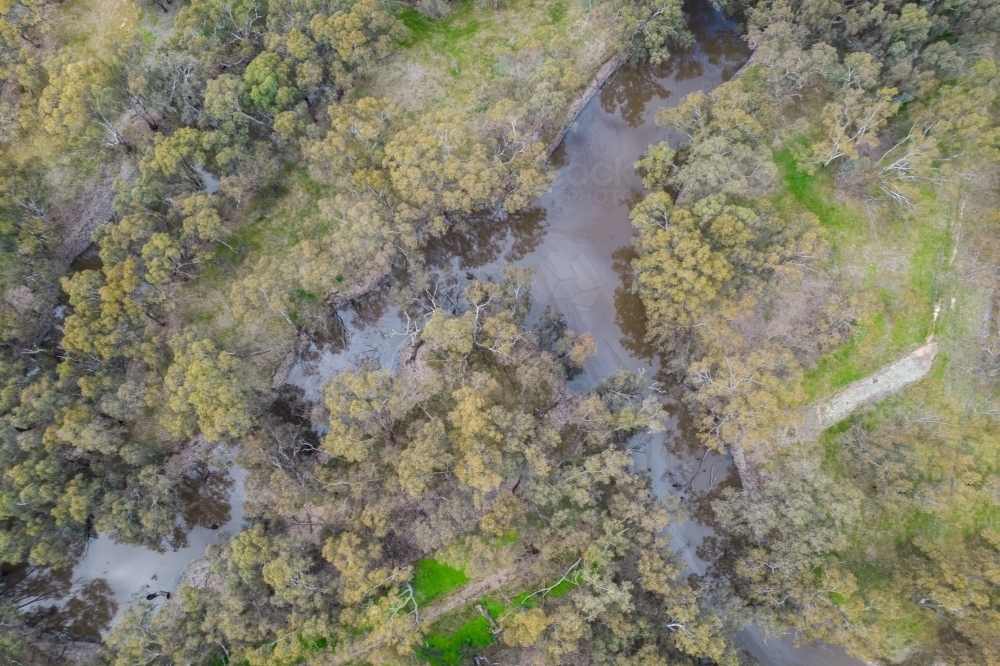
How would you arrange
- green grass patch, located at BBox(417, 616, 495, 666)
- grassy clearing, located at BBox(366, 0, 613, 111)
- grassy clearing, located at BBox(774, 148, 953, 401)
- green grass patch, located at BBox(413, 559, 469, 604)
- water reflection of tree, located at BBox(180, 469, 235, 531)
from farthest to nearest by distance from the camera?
grassy clearing, located at BBox(366, 0, 613, 111), water reflection of tree, located at BBox(180, 469, 235, 531), grassy clearing, located at BBox(774, 148, 953, 401), green grass patch, located at BBox(413, 559, 469, 604), green grass patch, located at BBox(417, 616, 495, 666)

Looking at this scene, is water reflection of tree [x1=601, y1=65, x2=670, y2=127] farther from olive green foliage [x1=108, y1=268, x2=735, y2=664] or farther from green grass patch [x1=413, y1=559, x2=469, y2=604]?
green grass patch [x1=413, y1=559, x2=469, y2=604]

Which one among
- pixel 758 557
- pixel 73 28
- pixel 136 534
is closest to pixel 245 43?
pixel 73 28

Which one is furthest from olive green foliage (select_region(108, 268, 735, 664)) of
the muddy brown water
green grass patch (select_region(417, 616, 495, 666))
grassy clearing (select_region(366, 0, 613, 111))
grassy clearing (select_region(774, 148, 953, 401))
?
grassy clearing (select_region(366, 0, 613, 111))

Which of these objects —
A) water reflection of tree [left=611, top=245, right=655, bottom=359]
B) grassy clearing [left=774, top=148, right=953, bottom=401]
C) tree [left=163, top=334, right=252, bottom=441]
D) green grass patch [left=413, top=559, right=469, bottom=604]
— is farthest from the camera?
water reflection of tree [left=611, top=245, right=655, bottom=359]

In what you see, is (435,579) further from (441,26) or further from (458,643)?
(441,26)

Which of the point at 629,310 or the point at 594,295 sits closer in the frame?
the point at 629,310

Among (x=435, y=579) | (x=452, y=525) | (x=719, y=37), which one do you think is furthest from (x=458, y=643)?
(x=719, y=37)
